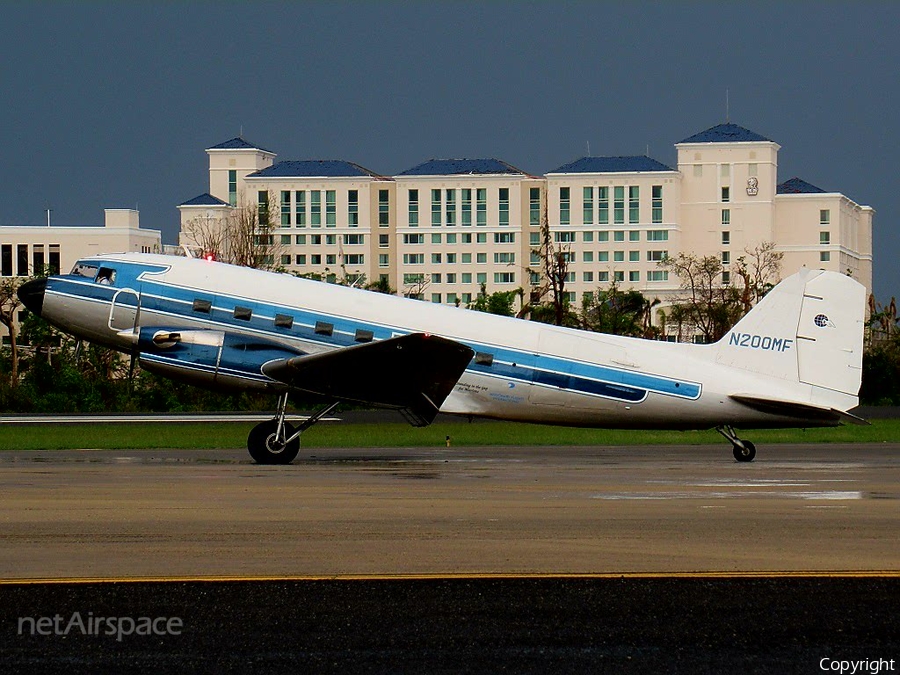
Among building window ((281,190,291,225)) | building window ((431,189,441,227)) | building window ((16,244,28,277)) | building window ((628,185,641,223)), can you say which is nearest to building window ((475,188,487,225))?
building window ((431,189,441,227))

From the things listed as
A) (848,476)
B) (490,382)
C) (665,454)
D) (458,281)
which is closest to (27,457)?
(490,382)

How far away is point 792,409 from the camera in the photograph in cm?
2634

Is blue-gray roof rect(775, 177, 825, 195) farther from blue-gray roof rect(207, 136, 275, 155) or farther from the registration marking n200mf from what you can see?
the registration marking n200mf

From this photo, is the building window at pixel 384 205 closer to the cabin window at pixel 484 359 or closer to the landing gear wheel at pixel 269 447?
the cabin window at pixel 484 359

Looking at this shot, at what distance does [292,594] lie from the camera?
33.0ft

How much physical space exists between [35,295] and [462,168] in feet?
478

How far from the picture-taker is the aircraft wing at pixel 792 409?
2630 centimetres

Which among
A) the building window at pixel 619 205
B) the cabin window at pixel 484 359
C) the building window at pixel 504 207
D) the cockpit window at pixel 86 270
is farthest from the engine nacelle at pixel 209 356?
the building window at pixel 619 205

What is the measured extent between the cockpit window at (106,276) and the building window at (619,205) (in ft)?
478

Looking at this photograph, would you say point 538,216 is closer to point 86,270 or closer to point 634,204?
point 634,204

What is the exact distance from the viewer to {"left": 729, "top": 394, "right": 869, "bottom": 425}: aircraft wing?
86.3ft

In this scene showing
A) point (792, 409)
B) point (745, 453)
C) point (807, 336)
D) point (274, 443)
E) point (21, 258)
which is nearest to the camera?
point (274, 443)

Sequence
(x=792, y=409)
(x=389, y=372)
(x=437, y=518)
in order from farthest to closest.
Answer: (x=792, y=409) → (x=389, y=372) → (x=437, y=518)

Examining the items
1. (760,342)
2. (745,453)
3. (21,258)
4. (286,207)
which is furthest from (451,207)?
(745,453)
